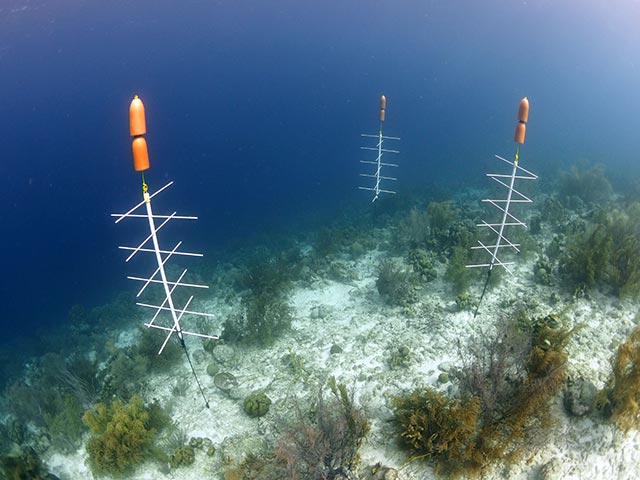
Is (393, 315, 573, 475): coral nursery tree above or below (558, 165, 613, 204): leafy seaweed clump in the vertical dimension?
below

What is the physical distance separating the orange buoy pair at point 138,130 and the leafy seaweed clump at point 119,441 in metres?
5.31

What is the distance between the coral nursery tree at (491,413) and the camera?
227 inches

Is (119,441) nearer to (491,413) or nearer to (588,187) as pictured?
(491,413)

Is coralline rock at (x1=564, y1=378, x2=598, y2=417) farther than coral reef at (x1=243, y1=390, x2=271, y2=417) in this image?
No

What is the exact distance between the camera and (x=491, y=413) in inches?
238

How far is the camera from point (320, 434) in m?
6.11

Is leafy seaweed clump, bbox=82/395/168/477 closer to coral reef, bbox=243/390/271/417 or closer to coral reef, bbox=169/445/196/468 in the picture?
coral reef, bbox=169/445/196/468

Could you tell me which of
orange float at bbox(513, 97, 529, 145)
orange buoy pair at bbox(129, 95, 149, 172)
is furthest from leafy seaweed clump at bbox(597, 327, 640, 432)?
orange buoy pair at bbox(129, 95, 149, 172)

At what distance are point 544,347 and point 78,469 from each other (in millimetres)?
9930

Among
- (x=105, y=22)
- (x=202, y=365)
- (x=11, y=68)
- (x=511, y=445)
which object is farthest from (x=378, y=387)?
(x=105, y=22)

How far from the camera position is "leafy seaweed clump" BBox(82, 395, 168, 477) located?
22.9 feet

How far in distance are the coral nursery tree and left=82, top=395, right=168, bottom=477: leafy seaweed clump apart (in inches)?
197

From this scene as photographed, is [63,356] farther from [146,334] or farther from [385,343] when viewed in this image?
[385,343]

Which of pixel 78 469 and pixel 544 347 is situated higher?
pixel 544 347
